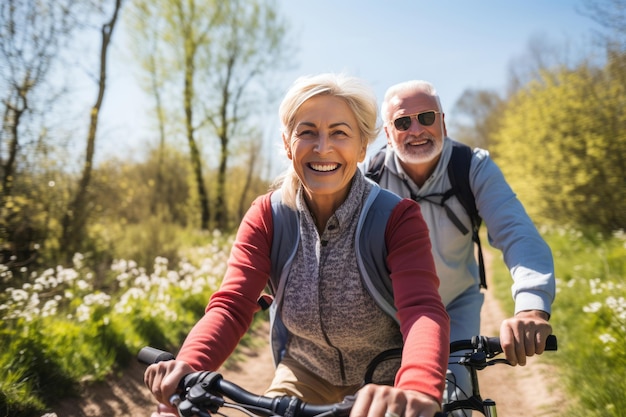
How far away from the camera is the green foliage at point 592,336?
342cm

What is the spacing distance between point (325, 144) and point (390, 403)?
0.97m

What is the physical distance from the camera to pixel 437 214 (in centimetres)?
280

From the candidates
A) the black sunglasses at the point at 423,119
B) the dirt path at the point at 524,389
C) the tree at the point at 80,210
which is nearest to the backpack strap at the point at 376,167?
the black sunglasses at the point at 423,119

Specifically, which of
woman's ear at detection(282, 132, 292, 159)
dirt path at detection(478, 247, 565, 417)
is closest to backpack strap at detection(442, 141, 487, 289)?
woman's ear at detection(282, 132, 292, 159)

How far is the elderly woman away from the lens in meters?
1.74

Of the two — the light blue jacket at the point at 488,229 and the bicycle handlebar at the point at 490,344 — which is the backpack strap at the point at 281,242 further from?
the light blue jacket at the point at 488,229

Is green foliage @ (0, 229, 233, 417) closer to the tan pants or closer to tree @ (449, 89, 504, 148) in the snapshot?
the tan pants

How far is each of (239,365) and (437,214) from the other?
134 inches

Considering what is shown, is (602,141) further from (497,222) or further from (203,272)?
(497,222)

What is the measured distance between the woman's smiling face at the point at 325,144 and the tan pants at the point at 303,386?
29.8 inches

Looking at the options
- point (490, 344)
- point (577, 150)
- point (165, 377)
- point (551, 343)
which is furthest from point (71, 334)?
point (577, 150)

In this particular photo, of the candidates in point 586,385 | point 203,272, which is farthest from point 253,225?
point 203,272

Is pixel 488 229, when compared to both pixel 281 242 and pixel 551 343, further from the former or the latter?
pixel 281 242

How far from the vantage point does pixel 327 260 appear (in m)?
1.89
